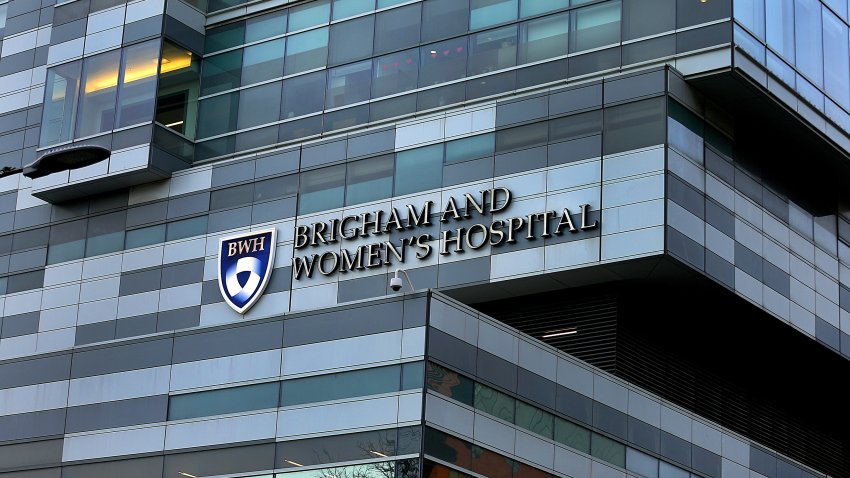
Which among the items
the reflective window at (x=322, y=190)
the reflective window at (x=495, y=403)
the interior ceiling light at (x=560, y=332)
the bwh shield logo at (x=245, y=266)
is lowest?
the reflective window at (x=495, y=403)

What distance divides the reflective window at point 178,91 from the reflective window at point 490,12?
1111cm

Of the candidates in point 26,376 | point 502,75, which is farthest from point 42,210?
point 502,75

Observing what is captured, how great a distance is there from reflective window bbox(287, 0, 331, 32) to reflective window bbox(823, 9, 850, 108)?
16.2 metres

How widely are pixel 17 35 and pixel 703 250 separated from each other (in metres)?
29.4

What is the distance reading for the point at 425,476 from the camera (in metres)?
37.4

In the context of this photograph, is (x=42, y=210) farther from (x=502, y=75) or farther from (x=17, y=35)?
(x=502, y=75)

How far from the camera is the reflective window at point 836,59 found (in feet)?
170

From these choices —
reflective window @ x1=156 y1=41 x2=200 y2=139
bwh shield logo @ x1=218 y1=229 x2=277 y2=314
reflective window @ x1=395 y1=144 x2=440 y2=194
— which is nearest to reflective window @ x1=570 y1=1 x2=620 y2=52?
reflective window @ x1=395 y1=144 x2=440 y2=194

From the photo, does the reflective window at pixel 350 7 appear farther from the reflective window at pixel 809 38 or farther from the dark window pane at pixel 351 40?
the reflective window at pixel 809 38

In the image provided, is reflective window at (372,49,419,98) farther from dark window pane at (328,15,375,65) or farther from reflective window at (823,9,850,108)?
reflective window at (823,9,850,108)

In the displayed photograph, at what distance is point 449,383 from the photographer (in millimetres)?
39062

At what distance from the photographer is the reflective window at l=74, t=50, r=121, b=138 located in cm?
5584

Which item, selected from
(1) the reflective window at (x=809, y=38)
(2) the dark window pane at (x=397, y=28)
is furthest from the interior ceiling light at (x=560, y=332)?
(1) the reflective window at (x=809, y=38)

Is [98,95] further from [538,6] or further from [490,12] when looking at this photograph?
[538,6]
